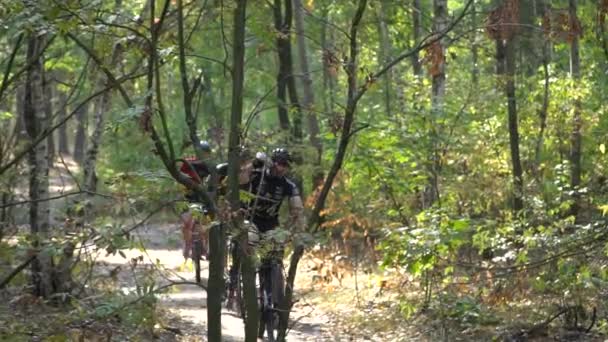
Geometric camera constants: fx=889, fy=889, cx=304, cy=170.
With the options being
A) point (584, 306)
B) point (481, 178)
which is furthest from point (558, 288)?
point (481, 178)

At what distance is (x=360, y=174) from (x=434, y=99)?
1.45 metres

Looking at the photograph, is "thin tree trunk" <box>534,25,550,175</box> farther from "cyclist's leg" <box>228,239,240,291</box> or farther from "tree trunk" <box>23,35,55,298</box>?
"tree trunk" <box>23,35,55,298</box>

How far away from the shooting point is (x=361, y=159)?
10469 millimetres

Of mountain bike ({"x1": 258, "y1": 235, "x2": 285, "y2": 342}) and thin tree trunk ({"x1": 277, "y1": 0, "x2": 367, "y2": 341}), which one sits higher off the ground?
thin tree trunk ({"x1": 277, "y1": 0, "x2": 367, "y2": 341})

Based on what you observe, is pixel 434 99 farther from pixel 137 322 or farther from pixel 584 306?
pixel 137 322

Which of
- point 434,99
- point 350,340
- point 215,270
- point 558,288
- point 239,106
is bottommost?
point 350,340

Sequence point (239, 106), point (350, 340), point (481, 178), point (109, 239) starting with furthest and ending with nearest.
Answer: point (481, 178) < point (350, 340) < point (239, 106) < point (109, 239)

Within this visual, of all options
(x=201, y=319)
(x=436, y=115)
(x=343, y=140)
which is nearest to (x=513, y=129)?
(x=436, y=115)

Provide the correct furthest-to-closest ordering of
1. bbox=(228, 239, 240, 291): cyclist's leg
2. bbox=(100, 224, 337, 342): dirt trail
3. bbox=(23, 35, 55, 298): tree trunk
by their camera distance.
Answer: bbox=(100, 224, 337, 342): dirt trail → bbox=(23, 35, 55, 298): tree trunk → bbox=(228, 239, 240, 291): cyclist's leg

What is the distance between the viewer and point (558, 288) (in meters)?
9.02

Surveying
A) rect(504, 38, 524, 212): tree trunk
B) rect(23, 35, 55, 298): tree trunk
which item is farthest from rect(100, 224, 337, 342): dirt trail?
rect(504, 38, 524, 212): tree trunk

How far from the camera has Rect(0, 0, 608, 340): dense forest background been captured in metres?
4.73

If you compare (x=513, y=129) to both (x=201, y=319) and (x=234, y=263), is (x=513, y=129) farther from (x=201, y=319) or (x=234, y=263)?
(x=234, y=263)

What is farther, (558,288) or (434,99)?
(434,99)
